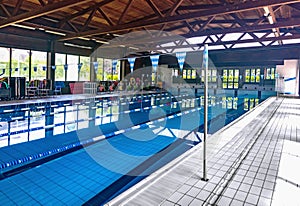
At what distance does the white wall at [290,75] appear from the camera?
1312cm

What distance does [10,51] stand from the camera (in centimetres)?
944

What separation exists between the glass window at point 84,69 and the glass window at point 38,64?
6.81ft

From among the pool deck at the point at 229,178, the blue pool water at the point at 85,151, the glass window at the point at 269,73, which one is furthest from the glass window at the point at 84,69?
the glass window at the point at 269,73

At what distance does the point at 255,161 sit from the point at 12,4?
8.59 metres

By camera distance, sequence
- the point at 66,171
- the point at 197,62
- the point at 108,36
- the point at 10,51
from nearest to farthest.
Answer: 1. the point at 66,171
2. the point at 10,51
3. the point at 108,36
4. the point at 197,62

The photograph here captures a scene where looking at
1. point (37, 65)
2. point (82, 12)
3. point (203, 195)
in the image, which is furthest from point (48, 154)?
point (37, 65)

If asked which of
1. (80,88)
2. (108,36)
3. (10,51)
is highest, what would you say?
(108,36)

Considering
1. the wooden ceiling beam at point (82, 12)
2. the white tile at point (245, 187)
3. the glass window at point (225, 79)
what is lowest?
the white tile at point (245, 187)

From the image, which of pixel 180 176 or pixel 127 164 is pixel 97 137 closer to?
pixel 127 164

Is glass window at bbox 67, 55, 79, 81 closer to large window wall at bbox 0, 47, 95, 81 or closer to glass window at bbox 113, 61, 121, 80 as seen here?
large window wall at bbox 0, 47, 95, 81

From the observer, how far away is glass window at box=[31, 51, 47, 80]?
33.6 feet

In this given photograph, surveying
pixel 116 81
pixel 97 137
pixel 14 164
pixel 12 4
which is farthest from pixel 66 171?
pixel 116 81

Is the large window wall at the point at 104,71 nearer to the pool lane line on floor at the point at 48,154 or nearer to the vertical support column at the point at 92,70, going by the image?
the vertical support column at the point at 92,70

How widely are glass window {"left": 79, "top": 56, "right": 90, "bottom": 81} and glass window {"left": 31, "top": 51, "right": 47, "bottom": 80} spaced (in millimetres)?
2076
